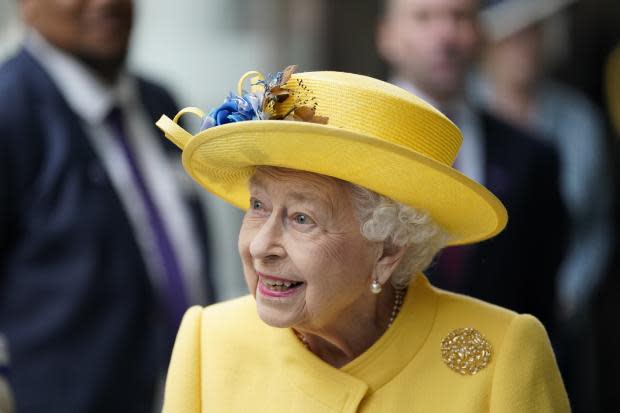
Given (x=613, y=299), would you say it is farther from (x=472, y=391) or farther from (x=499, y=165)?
(x=472, y=391)

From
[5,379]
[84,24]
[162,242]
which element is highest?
[84,24]

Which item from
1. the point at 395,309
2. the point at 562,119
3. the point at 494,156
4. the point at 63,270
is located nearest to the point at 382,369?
the point at 395,309

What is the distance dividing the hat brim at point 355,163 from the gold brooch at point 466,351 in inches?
10.1

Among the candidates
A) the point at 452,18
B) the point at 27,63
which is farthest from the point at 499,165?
the point at 27,63

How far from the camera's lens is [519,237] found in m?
5.27

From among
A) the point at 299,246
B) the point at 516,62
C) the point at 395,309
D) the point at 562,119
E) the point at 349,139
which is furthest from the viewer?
the point at 516,62

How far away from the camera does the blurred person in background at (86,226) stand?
193 inches

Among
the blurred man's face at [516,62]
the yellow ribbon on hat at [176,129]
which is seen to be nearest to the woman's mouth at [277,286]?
the yellow ribbon on hat at [176,129]

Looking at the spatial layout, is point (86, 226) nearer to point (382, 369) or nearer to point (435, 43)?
point (435, 43)

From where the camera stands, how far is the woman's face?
290 centimetres

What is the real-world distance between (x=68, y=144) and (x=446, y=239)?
234 cm

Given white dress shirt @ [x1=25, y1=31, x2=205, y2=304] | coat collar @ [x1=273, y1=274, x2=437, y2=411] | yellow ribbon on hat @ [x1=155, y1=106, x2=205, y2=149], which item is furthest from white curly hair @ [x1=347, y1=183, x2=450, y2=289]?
white dress shirt @ [x1=25, y1=31, x2=205, y2=304]

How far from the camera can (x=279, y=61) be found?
21.8ft

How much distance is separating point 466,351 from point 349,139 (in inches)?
26.8
